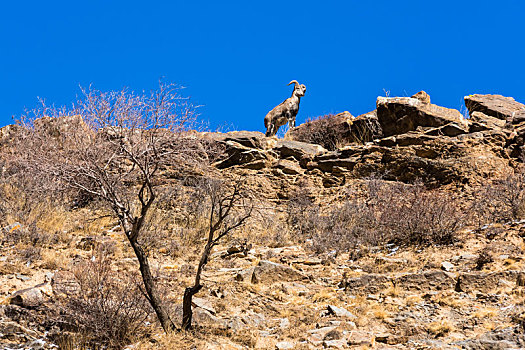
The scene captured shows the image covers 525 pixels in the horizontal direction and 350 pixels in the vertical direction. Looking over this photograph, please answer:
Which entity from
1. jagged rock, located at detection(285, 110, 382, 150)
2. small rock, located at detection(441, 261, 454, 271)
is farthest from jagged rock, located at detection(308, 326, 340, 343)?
jagged rock, located at detection(285, 110, 382, 150)

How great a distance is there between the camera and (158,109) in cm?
713

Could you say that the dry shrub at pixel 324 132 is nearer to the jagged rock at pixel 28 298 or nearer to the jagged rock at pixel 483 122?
the jagged rock at pixel 483 122

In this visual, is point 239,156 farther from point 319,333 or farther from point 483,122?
point 319,333

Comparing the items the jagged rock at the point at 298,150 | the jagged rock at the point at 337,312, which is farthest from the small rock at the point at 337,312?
the jagged rock at the point at 298,150

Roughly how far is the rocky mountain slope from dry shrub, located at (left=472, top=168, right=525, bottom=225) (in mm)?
206

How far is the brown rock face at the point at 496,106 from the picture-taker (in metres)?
15.0

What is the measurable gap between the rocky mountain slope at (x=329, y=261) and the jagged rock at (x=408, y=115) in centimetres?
4

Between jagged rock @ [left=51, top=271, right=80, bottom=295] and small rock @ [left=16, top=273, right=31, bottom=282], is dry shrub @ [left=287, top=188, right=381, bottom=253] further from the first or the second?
small rock @ [left=16, top=273, right=31, bottom=282]

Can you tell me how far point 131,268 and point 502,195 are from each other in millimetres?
8106

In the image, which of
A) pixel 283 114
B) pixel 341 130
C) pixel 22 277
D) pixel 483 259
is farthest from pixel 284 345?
pixel 283 114

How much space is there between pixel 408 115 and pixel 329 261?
7.32 meters

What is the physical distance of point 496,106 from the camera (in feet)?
51.2

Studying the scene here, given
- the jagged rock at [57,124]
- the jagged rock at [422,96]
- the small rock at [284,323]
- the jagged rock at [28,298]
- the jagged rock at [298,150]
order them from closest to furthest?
the jagged rock at [28,298] → the small rock at [284,323] → the jagged rock at [57,124] → the jagged rock at [422,96] → the jagged rock at [298,150]

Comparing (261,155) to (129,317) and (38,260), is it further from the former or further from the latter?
(129,317)
